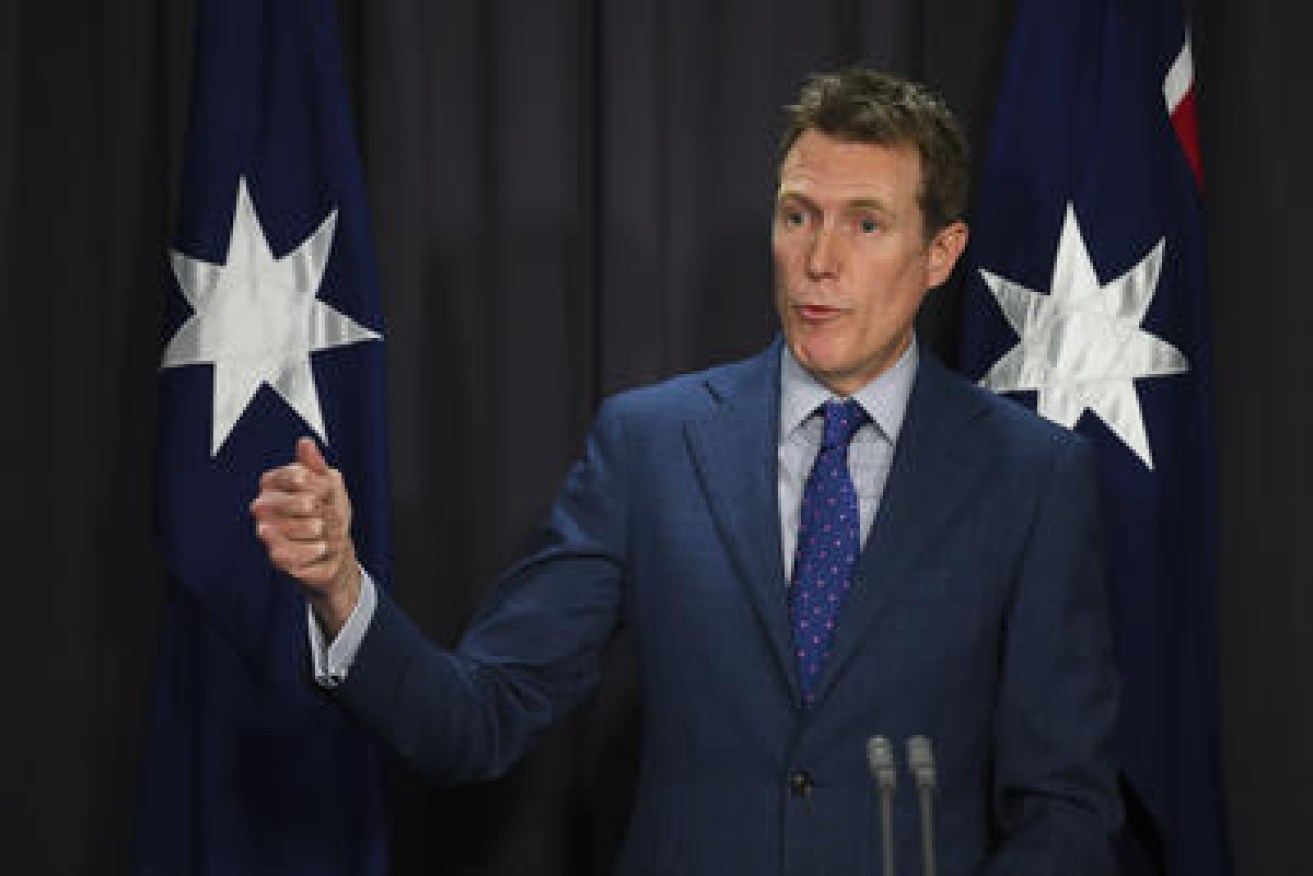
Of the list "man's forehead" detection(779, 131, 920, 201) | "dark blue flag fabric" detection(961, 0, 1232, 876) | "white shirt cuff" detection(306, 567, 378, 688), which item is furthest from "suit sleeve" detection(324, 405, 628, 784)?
"dark blue flag fabric" detection(961, 0, 1232, 876)

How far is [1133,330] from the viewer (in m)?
2.72

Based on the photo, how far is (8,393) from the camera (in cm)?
304

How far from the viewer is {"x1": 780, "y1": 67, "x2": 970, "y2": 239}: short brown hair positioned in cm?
227

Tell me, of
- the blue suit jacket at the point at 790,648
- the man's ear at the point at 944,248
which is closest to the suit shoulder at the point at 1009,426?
the blue suit jacket at the point at 790,648

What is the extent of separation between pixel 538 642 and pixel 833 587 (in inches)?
16.3

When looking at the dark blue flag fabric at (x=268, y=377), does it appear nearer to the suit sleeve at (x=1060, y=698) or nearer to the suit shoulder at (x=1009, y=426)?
the suit shoulder at (x=1009, y=426)

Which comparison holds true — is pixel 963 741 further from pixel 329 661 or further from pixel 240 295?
pixel 240 295

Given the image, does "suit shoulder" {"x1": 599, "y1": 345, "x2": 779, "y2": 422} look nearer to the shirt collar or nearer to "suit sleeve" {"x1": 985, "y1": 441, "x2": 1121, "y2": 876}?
the shirt collar

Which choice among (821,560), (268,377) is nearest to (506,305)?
(268,377)

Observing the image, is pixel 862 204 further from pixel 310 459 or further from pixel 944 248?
pixel 310 459

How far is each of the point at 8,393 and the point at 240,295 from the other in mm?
687

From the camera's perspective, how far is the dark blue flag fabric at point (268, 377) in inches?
103

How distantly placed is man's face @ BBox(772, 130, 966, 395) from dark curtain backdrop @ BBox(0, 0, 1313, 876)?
715 mm

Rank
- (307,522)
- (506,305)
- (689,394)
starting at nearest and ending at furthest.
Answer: (307,522), (689,394), (506,305)
